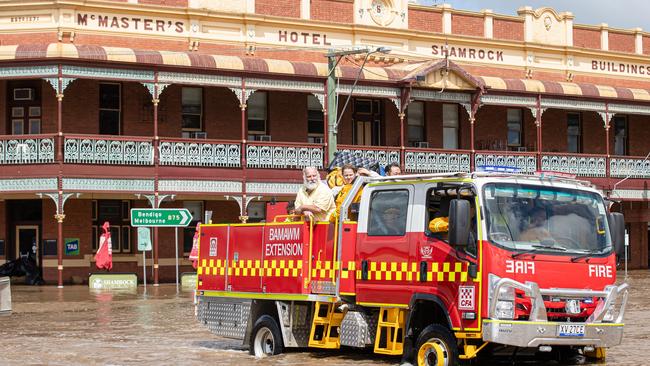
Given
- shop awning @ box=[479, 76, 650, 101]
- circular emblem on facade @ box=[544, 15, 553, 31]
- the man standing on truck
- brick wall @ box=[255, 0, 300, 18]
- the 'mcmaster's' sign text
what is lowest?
the man standing on truck

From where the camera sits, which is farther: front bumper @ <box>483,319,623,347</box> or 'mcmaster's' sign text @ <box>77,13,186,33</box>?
'mcmaster's' sign text @ <box>77,13,186,33</box>

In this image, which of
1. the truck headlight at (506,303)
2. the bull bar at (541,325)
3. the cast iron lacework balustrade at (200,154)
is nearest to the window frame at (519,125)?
the cast iron lacework balustrade at (200,154)

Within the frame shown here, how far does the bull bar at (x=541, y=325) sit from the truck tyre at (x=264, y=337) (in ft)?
13.0

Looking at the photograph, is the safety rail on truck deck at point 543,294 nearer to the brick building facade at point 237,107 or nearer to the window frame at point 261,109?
the brick building facade at point 237,107

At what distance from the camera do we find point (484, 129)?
4222 cm

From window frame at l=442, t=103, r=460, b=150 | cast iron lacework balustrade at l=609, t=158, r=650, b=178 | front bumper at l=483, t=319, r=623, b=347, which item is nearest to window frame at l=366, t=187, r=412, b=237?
front bumper at l=483, t=319, r=623, b=347

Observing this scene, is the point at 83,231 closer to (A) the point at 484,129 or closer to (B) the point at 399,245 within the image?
(A) the point at 484,129

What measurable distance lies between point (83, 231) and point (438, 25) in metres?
14.6

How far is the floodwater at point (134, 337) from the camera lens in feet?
50.7

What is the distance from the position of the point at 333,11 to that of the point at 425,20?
12.4ft

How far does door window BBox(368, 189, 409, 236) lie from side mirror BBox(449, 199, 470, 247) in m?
1.22

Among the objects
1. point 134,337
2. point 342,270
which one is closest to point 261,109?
point 134,337

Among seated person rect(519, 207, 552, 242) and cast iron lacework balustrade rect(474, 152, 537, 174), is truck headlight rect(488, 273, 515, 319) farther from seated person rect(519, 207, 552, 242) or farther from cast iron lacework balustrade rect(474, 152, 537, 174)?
cast iron lacework balustrade rect(474, 152, 537, 174)

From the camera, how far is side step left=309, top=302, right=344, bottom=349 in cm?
1461
